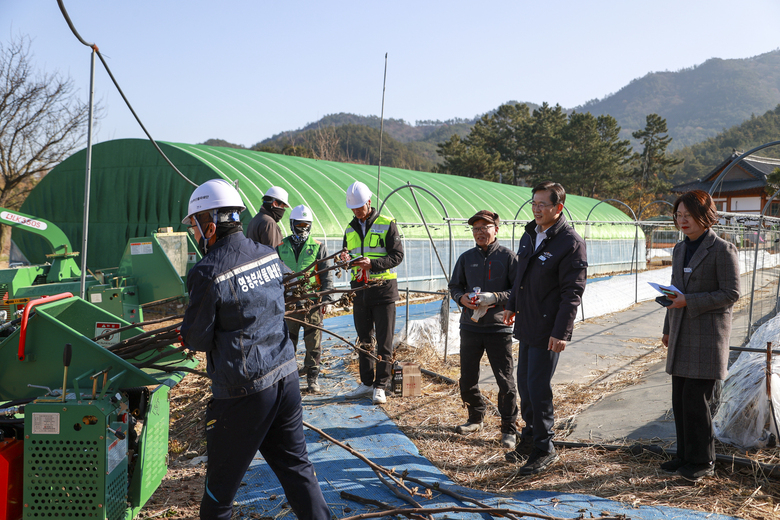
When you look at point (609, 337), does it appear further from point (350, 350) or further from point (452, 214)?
point (452, 214)

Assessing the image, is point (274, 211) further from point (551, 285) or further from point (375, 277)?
point (551, 285)

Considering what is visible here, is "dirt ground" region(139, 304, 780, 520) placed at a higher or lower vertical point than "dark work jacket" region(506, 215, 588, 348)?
lower

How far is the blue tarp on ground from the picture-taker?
10.1ft

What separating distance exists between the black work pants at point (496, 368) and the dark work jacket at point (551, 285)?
0.53 meters

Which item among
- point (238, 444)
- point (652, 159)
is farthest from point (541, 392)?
point (652, 159)

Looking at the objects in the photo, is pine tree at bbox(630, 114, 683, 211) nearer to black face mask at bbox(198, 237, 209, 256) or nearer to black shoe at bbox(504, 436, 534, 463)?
black shoe at bbox(504, 436, 534, 463)

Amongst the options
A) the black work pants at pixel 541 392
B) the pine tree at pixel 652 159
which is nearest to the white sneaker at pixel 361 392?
the black work pants at pixel 541 392

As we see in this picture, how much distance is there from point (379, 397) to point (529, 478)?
196cm

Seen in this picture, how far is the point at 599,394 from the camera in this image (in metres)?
5.62

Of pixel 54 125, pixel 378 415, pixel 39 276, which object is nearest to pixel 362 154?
pixel 54 125

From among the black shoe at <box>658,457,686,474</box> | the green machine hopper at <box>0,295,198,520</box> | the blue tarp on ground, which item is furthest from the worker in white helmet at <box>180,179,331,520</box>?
the black shoe at <box>658,457,686,474</box>

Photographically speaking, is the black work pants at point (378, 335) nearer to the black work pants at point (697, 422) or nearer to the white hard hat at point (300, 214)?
the white hard hat at point (300, 214)

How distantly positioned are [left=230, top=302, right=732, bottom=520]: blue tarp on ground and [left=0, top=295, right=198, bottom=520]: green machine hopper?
774 mm

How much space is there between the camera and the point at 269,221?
5.43 m
